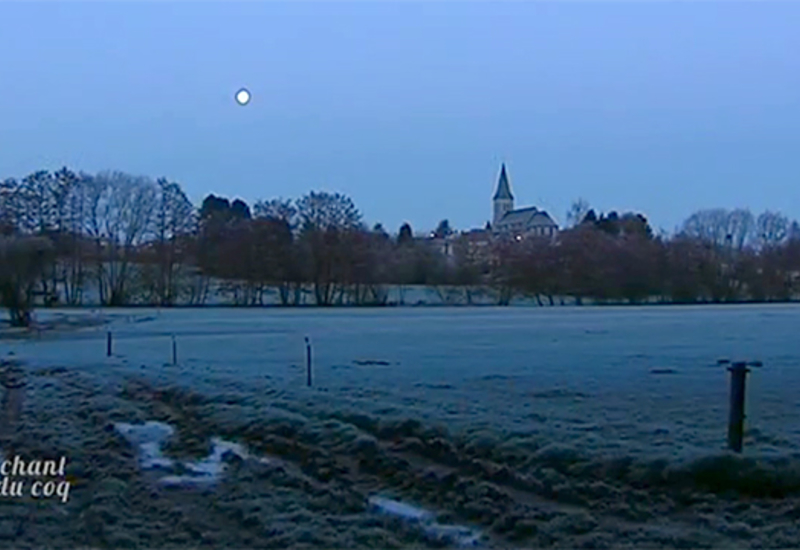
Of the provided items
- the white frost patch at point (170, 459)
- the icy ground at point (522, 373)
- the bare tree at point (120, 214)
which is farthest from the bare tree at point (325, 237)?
the white frost patch at point (170, 459)

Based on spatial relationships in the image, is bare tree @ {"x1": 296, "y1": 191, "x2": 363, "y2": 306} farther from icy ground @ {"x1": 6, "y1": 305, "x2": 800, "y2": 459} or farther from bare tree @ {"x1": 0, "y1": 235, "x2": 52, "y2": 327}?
icy ground @ {"x1": 6, "y1": 305, "x2": 800, "y2": 459}

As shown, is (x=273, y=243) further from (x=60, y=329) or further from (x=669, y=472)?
(x=669, y=472)

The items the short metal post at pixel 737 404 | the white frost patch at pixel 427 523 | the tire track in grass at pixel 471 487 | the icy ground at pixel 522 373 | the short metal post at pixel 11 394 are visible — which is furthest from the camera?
the short metal post at pixel 11 394

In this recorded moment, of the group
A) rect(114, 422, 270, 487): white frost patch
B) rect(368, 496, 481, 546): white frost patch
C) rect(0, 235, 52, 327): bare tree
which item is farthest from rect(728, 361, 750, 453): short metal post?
rect(0, 235, 52, 327): bare tree

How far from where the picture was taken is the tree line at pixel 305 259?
119 metres

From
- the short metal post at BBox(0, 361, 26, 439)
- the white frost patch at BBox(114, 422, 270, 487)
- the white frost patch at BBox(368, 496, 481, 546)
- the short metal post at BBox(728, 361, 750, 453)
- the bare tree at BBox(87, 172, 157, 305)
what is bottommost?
the short metal post at BBox(0, 361, 26, 439)

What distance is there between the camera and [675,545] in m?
9.78

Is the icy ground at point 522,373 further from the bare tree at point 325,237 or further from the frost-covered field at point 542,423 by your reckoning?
the bare tree at point 325,237

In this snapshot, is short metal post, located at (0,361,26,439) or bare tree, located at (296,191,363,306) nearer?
short metal post, located at (0,361,26,439)

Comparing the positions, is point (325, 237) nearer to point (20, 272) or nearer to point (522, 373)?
point (20, 272)

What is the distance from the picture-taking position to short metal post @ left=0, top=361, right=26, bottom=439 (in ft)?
61.5

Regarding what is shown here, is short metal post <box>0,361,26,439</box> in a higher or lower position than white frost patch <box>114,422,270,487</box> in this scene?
lower

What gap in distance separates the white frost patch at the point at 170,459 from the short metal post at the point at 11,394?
176 centimetres

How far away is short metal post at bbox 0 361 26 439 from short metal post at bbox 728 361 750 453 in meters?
10.3
